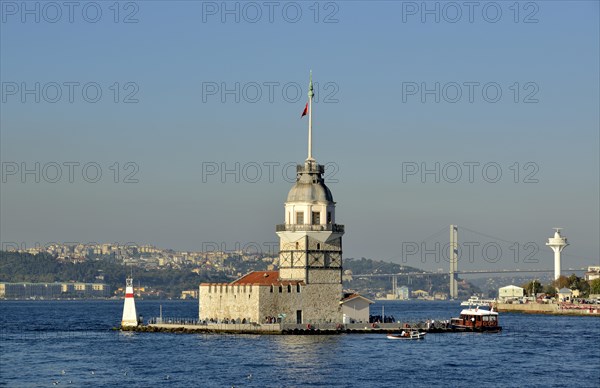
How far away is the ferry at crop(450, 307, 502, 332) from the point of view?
96.9m

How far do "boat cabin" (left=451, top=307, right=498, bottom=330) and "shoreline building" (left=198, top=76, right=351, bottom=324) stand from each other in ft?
38.5

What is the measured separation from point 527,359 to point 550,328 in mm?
39398

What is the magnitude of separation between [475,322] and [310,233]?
16828 mm

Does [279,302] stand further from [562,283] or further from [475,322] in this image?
[562,283]

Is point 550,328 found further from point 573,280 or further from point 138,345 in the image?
point 573,280

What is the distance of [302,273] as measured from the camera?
297ft

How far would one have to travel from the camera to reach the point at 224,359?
71562 mm

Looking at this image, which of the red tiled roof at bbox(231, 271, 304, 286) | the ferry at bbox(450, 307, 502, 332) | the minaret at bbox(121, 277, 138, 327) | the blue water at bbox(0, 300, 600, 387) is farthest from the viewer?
the minaret at bbox(121, 277, 138, 327)

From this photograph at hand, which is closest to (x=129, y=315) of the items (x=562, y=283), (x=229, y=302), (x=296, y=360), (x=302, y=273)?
(x=229, y=302)

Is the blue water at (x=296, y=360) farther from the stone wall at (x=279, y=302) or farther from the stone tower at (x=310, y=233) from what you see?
the stone tower at (x=310, y=233)

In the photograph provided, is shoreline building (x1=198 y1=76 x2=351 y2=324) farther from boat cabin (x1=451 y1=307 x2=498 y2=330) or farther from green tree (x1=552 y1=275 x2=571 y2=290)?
green tree (x1=552 y1=275 x2=571 y2=290)

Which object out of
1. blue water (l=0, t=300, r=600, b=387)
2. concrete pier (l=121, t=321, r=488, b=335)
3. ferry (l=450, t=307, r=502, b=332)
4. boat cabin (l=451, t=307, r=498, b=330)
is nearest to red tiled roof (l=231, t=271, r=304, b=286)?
concrete pier (l=121, t=321, r=488, b=335)

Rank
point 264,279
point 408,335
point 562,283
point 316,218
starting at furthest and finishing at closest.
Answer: point 562,283, point 264,279, point 316,218, point 408,335

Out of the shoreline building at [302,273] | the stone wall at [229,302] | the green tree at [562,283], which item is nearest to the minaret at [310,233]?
the shoreline building at [302,273]
